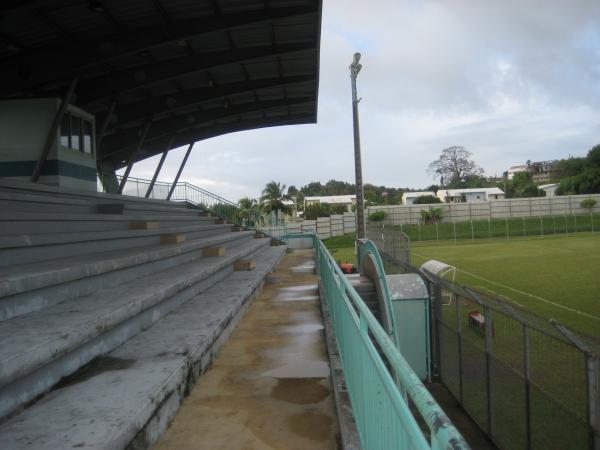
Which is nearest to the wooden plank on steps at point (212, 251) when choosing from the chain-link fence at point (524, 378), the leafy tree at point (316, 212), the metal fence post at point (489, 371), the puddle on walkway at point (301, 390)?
the chain-link fence at point (524, 378)

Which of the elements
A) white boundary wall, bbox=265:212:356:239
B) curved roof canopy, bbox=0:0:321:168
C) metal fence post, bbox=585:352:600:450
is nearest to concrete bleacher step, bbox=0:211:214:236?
curved roof canopy, bbox=0:0:321:168

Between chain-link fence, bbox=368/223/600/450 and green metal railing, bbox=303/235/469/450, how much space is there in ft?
7.26

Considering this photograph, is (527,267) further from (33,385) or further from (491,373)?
(33,385)

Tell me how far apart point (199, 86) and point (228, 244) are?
569 cm

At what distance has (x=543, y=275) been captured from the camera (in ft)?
69.1

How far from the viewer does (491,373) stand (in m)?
6.31

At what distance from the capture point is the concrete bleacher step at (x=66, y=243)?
5008 mm

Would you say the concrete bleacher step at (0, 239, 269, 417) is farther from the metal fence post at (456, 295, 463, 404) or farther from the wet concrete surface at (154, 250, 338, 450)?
the metal fence post at (456, 295, 463, 404)

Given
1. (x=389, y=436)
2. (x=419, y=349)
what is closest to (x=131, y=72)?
(x=419, y=349)

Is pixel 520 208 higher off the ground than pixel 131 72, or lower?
lower

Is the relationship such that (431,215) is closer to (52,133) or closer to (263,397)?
(52,133)

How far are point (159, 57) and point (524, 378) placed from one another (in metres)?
11.7

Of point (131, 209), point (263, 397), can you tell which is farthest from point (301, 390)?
point (131, 209)

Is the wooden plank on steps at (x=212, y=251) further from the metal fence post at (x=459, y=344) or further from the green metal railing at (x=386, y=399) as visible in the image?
the green metal railing at (x=386, y=399)
